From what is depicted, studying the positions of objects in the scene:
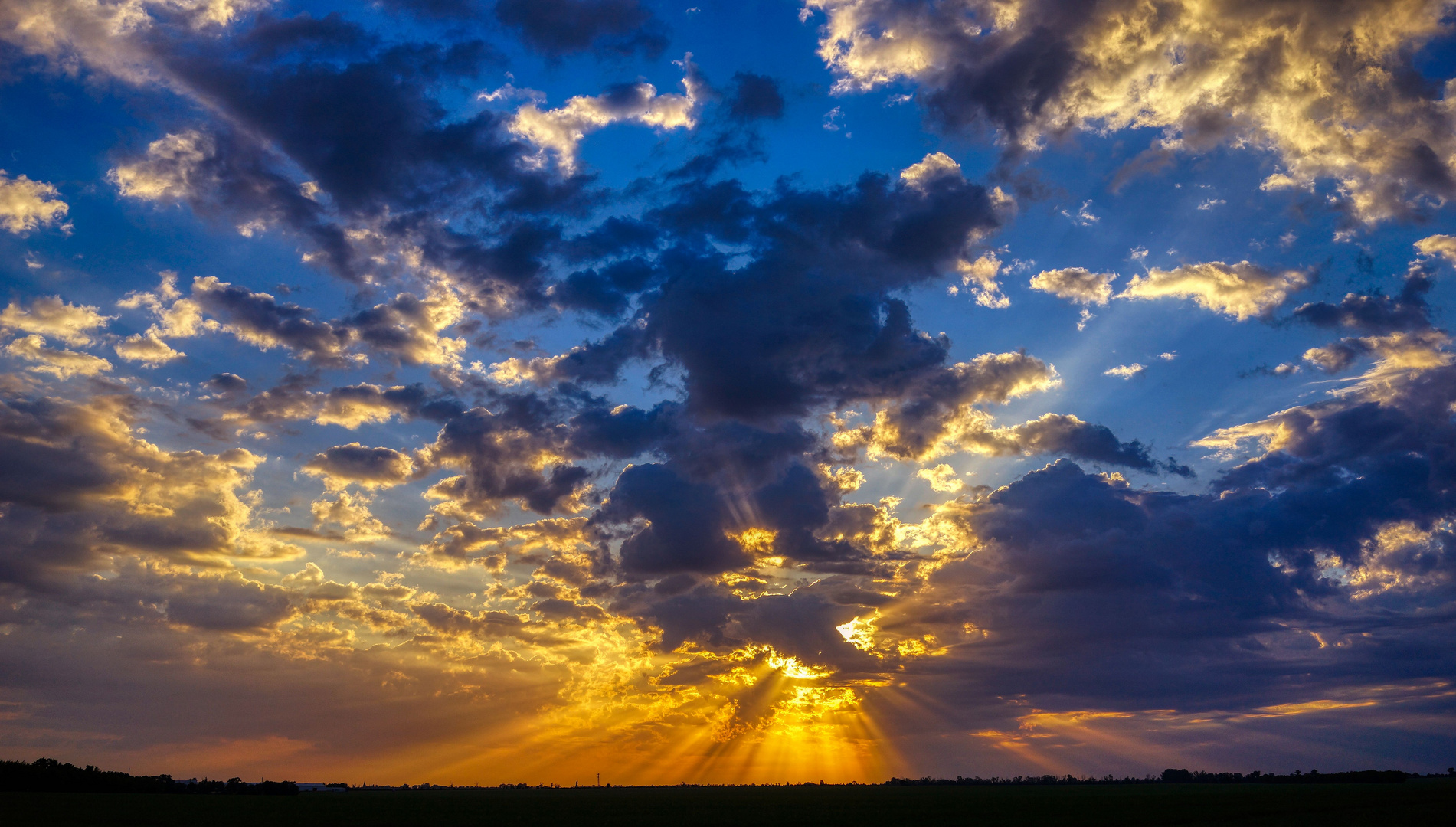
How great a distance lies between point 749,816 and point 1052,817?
3336 cm

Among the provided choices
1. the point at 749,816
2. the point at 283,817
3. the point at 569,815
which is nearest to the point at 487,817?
the point at 569,815

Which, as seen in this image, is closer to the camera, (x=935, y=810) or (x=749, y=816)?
(x=749, y=816)

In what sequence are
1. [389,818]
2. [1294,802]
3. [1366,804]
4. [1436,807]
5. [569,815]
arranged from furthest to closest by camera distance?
[1294,802]
[569,815]
[1366,804]
[389,818]
[1436,807]

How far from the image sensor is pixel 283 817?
9338cm

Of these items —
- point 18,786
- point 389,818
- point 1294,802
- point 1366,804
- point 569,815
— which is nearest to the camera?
point 389,818

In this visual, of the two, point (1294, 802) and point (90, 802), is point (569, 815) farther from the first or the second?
point (1294, 802)

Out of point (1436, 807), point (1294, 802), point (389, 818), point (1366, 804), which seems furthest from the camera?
A: point (1294, 802)

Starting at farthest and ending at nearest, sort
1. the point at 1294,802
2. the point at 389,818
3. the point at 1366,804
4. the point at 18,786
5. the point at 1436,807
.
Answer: the point at 18,786
the point at 1294,802
the point at 1366,804
the point at 389,818
the point at 1436,807

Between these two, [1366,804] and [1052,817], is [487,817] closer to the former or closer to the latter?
[1052,817]

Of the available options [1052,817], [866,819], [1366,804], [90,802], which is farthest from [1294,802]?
[90,802]

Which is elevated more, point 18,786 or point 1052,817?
point 1052,817

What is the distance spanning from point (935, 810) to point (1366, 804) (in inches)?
1920

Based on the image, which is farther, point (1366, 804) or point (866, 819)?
point (1366, 804)

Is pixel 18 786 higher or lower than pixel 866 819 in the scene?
lower
